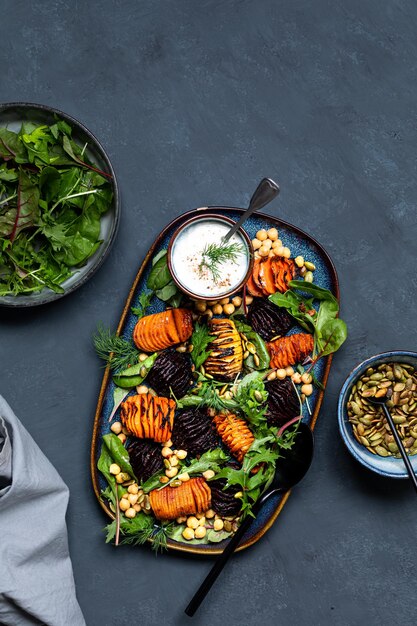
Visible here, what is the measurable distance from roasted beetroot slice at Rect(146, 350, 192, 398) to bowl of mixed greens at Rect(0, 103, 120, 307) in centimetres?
46

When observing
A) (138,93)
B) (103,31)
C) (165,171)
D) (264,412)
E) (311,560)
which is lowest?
(311,560)

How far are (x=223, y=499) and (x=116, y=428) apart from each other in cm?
52

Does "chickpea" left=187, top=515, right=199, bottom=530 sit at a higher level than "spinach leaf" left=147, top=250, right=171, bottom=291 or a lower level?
lower

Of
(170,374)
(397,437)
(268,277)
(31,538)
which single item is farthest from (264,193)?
(31,538)

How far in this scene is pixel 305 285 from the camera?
2953 mm

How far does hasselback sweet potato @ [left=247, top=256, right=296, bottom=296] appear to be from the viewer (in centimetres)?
296

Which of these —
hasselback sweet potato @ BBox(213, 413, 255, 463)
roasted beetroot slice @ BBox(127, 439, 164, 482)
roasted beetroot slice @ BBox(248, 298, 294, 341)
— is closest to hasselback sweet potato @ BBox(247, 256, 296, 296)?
roasted beetroot slice @ BBox(248, 298, 294, 341)

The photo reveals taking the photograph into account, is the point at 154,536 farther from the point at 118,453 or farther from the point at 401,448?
the point at 401,448

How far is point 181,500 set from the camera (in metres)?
2.89

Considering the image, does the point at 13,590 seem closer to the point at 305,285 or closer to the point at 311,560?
the point at 311,560

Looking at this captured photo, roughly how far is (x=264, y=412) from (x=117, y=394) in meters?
0.60

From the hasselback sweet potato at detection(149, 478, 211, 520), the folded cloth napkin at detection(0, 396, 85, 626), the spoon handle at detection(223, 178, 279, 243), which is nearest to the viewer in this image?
the spoon handle at detection(223, 178, 279, 243)

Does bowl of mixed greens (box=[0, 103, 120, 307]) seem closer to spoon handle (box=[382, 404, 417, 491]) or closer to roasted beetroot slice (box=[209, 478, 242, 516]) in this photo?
roasted beetroot slice (box=[209, 478, 242, 516])

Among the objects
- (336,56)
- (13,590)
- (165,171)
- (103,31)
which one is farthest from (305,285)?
(13,590)
